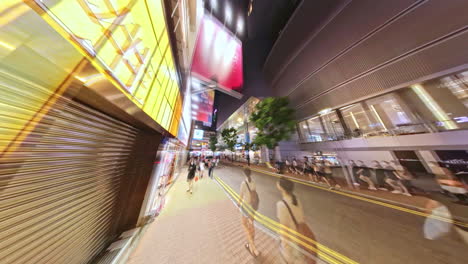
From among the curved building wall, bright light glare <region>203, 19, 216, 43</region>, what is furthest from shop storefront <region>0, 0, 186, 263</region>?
the curved building wall

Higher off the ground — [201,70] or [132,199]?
[201,70]

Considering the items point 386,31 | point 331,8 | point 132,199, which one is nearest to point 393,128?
point 386,31

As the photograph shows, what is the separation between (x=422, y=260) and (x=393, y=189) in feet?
17.9

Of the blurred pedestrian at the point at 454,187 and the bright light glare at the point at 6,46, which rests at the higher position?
the bright light glare at the point at 6,46

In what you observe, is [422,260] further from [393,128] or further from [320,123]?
[320,123]

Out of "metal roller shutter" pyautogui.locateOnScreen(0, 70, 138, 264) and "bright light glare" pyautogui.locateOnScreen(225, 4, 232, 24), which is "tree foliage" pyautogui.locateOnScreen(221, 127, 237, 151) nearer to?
"bright light glare" pyautogui.locateOnScreen(225, 4, 232, 24)

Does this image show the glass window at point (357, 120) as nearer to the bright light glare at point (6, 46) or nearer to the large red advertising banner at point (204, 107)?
the large red advertising banner at point (204, 107)

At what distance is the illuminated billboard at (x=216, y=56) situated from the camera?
4.13 m

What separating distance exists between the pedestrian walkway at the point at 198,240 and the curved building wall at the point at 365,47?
10.8 m

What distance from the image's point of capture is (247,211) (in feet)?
6.70

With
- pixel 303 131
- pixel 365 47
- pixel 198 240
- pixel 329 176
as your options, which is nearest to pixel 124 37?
pixel 198 240

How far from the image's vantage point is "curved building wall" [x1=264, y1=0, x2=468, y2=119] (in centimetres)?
542

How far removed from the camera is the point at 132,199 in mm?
2387

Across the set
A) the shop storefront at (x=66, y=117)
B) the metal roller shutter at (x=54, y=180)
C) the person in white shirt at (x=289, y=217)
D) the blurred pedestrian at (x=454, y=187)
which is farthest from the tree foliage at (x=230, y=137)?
the metal roller shutter at (x=54, y=180)
